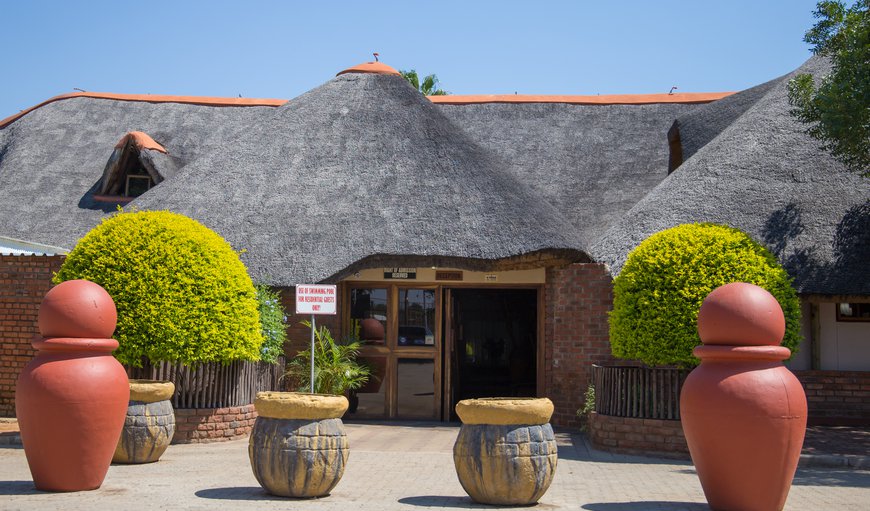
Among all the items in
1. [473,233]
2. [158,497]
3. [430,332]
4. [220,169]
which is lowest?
[158,497]

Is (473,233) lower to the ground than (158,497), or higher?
higher

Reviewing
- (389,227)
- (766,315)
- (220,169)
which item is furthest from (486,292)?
(766,315)

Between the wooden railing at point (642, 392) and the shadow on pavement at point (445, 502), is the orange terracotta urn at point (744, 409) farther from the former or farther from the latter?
the wooden railing at point (642, 392)

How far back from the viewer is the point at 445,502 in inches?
309

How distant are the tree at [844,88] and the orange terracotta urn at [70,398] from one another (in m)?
9.31

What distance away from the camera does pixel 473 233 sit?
14.1 meters

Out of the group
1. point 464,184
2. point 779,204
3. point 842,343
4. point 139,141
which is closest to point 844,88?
point 779,204

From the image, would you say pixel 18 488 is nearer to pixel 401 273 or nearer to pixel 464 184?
pixel 401 273

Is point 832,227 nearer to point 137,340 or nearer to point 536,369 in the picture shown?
point 536,369

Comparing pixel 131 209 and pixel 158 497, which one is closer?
pixel 158 497

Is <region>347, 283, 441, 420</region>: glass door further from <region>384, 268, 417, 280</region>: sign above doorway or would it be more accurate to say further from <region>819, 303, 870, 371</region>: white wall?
<region>819, 303, 870, 371</region>: white wall

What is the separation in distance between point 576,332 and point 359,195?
4093 millimetres

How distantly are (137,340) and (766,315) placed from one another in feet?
24.0

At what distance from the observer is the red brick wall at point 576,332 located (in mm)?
13852
